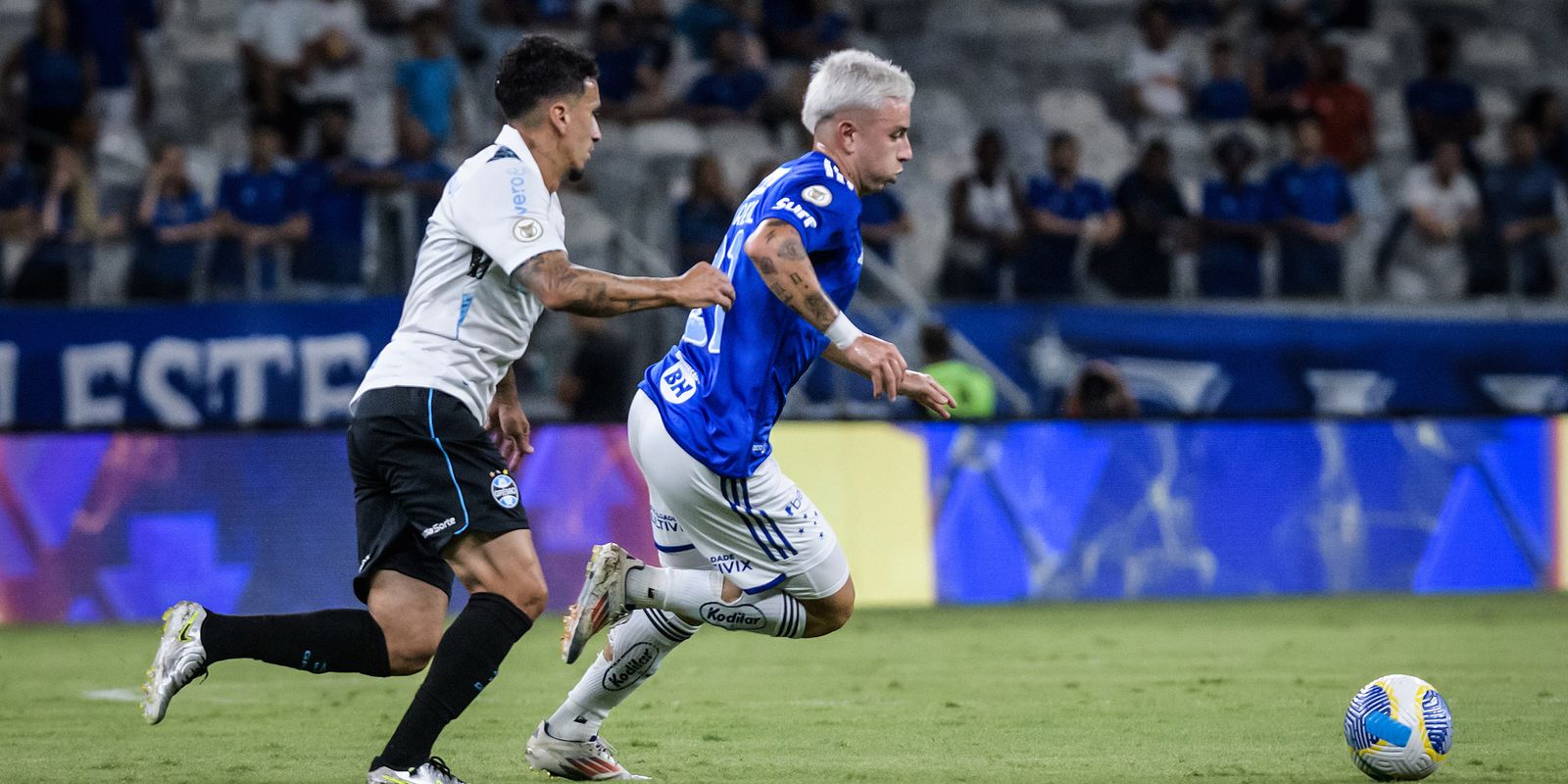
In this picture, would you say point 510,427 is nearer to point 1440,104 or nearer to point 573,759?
point 573,759

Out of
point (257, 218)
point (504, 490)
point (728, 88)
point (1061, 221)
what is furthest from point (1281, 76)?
point (504, 490)

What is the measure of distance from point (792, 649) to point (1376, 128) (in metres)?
10.0

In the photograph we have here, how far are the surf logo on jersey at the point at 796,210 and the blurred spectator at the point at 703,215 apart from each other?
867cm

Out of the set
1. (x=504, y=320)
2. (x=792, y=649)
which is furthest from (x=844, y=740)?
(x=792, y=649)

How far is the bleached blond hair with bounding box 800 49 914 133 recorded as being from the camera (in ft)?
18.9

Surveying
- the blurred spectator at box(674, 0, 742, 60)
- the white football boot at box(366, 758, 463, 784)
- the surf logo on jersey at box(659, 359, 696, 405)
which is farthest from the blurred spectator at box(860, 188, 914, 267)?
the white football boot at box(366, 758, 463, 784)

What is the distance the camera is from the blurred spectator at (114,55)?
1577cm

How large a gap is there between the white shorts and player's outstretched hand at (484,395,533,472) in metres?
0.46

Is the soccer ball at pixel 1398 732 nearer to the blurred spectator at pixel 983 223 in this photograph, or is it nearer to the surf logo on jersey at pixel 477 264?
the surf logo on jersey at pixel 477 264

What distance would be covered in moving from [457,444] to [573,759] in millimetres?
1144

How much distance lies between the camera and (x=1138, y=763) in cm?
602

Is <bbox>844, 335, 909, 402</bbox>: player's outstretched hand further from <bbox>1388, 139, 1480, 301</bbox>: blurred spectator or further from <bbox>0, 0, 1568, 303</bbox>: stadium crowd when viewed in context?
<bbox>1388, 139, 1480, 301</bbox>: blurred spectator

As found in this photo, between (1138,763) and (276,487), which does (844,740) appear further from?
(276,487)

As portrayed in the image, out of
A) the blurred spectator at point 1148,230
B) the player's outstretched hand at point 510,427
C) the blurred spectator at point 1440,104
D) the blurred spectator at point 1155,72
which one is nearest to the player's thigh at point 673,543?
the player's outstretched hand at point 510,427
